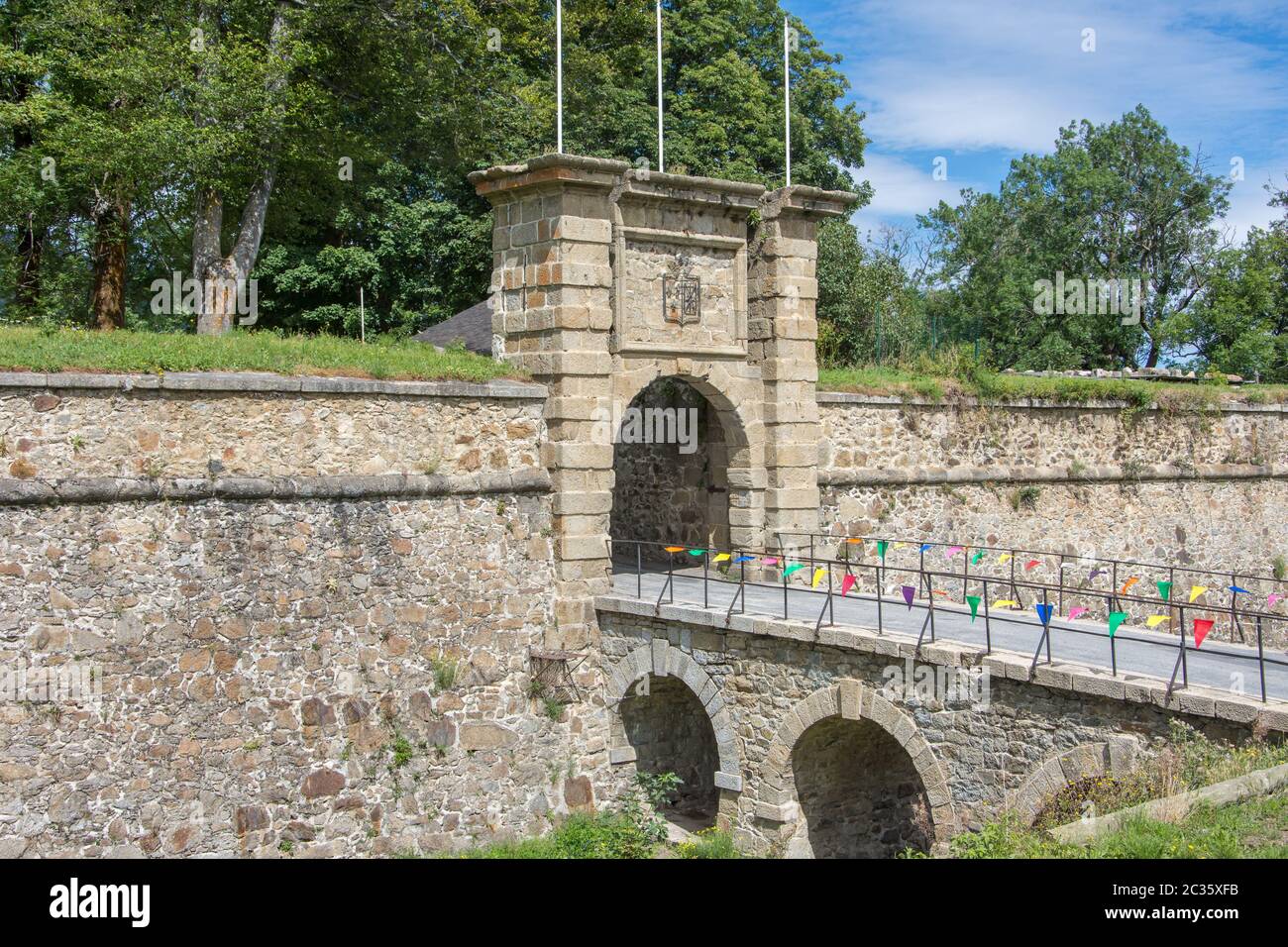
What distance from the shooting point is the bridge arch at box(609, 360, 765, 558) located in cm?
1703

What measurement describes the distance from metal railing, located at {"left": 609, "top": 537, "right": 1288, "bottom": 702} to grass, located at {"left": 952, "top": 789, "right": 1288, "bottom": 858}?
6.77ft

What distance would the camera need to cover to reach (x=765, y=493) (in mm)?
17609

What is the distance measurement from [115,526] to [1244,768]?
10425 millimetres

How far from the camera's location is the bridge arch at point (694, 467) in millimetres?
17031

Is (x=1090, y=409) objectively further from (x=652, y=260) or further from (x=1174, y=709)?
(x=1174, y=709)

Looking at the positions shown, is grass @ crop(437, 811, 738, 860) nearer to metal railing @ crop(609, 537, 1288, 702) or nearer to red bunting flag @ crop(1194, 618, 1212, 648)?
metal railing @ crop(609, 537, 1288, 702)

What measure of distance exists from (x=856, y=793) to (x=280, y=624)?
6865mm

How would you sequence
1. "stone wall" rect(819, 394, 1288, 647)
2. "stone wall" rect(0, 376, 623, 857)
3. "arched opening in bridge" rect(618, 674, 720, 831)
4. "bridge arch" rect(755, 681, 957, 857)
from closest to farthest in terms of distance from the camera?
"stone wall" rect(0, 376, 623, 857) → "bridge arch" rect(755, 681, 957, 857) → "arched opening in bridge" rect(618, 674, 720, 831) → "stone wall" rect(819, 394, 1288, 647)

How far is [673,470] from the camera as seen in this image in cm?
1934

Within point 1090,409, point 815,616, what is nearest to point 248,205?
point 815,616

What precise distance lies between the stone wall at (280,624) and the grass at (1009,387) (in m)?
6.36

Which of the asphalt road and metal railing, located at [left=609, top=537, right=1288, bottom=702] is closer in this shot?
the asphalt road

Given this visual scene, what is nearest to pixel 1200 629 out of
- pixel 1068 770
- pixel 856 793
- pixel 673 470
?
pixel 1068 770

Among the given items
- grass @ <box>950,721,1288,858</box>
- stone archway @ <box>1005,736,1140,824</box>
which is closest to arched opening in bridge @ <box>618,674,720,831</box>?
stone archway @ <box>1005,736,1140,824</box>
